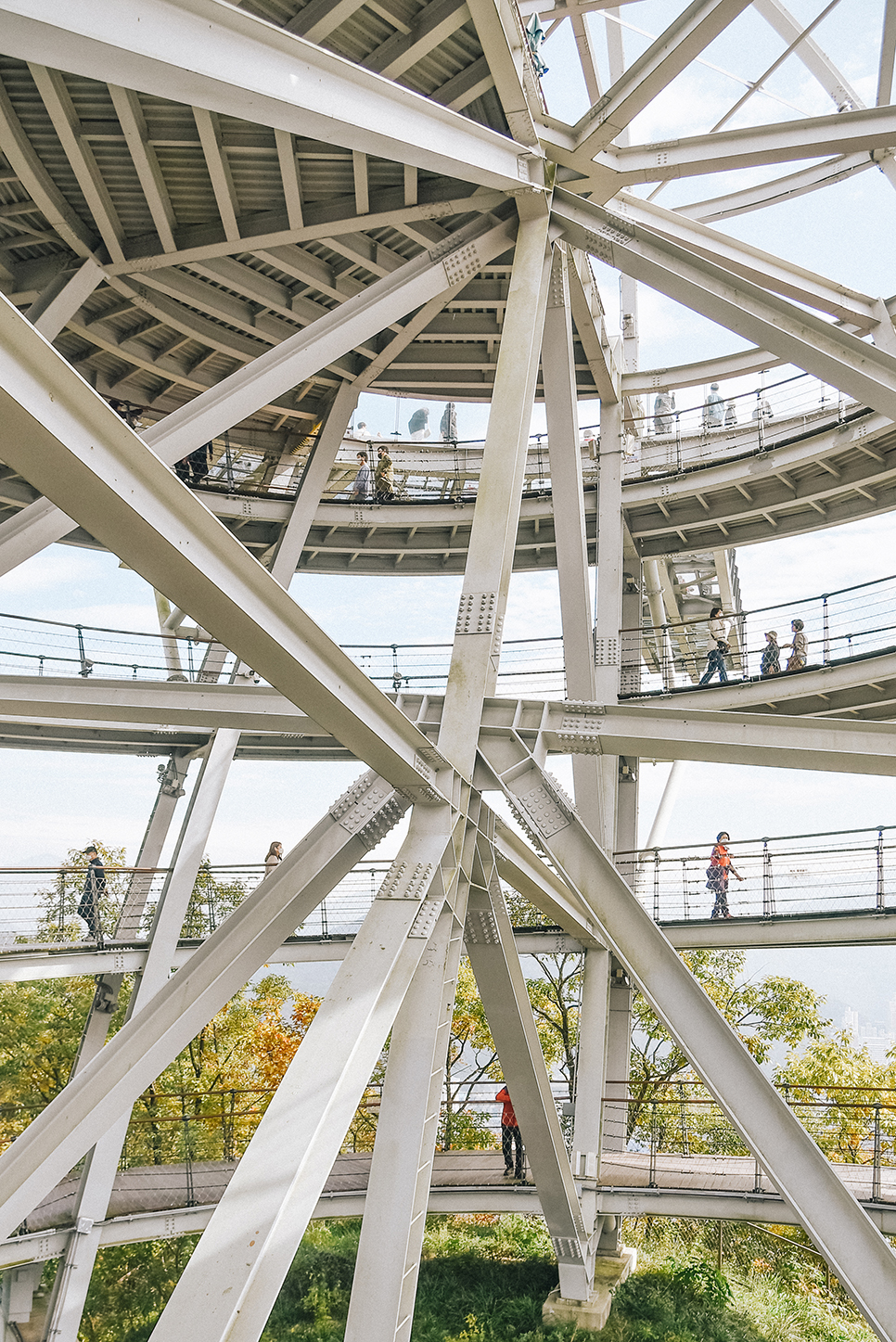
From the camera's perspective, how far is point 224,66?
4141 millimetres

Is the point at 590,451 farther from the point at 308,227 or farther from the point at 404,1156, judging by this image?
the point at 404,1156

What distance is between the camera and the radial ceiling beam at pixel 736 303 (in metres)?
7.23

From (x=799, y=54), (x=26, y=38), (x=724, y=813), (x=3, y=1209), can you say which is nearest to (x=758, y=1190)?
(x=3, y=1209)

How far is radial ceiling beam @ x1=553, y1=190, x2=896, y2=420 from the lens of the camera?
285 inches

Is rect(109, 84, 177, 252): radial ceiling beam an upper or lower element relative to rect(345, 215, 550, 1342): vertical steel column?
upper

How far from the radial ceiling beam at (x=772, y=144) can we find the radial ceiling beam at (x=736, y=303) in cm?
81

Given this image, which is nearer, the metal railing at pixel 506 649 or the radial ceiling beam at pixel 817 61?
the radial ceiling beam at pixel 817 61

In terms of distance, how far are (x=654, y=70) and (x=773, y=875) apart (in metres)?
10.3

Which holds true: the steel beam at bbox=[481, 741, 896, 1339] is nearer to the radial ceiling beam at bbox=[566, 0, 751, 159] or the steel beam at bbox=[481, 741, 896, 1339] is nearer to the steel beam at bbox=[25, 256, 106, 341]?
the radial ceiling beam at bbox=[566, 0, 751, 159]

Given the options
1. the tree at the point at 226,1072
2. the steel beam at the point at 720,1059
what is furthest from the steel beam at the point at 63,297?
the tree at the point at 226,1072

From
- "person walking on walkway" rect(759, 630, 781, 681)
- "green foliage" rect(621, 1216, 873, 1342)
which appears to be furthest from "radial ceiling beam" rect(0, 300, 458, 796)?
"person walking on walkway" rect(759, 630, 781, 681)

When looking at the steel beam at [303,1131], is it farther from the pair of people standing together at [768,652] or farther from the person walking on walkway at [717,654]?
the pair of people standing together at [768,652]

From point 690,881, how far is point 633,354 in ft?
35.6

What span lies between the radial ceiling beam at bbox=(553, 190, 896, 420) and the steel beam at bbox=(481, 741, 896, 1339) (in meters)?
3.67
